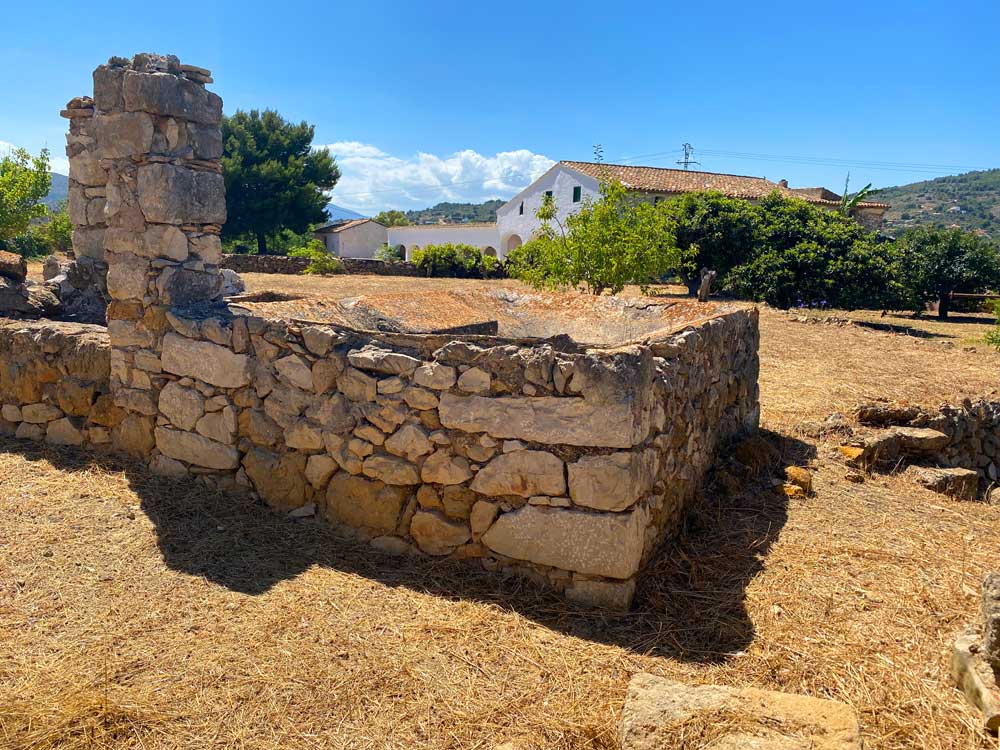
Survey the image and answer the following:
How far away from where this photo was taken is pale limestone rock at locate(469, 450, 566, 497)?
3.43 metres

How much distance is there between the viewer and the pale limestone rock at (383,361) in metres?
3.70

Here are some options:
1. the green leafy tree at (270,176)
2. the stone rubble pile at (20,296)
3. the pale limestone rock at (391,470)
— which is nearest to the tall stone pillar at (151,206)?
the pale limestone rock at (391,470)

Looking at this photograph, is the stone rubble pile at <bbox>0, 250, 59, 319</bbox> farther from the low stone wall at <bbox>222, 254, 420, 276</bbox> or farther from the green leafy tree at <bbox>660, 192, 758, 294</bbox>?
the low stone wall at <bbox>222, 254, 420, 276</bbox>

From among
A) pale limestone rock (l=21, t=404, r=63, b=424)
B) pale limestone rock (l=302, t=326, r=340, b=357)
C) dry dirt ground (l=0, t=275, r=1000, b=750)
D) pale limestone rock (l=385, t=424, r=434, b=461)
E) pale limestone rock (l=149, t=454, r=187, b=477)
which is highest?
pale limestone rock (l=302, t=326, r=340, b=357)

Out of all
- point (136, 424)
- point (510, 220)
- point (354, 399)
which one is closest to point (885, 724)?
point (354, 399)

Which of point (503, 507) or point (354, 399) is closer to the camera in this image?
point (503, 507)

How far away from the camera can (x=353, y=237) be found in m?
40.3

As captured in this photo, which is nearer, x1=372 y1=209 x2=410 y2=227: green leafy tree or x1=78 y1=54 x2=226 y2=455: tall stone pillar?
x1=78 y1=54 x2=226 y2=455: tall stone pillar

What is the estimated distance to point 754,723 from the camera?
7.41 feet

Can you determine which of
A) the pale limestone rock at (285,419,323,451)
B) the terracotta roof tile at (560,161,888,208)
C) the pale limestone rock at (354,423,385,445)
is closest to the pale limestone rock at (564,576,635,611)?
the pale limestone rock at (354,423,385,445)

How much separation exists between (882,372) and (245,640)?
8409 millimetres

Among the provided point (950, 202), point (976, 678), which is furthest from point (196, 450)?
point (950, 202)

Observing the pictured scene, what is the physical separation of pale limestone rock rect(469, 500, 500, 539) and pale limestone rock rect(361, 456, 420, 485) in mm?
363

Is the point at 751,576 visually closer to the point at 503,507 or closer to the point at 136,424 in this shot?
the point at 503,507
